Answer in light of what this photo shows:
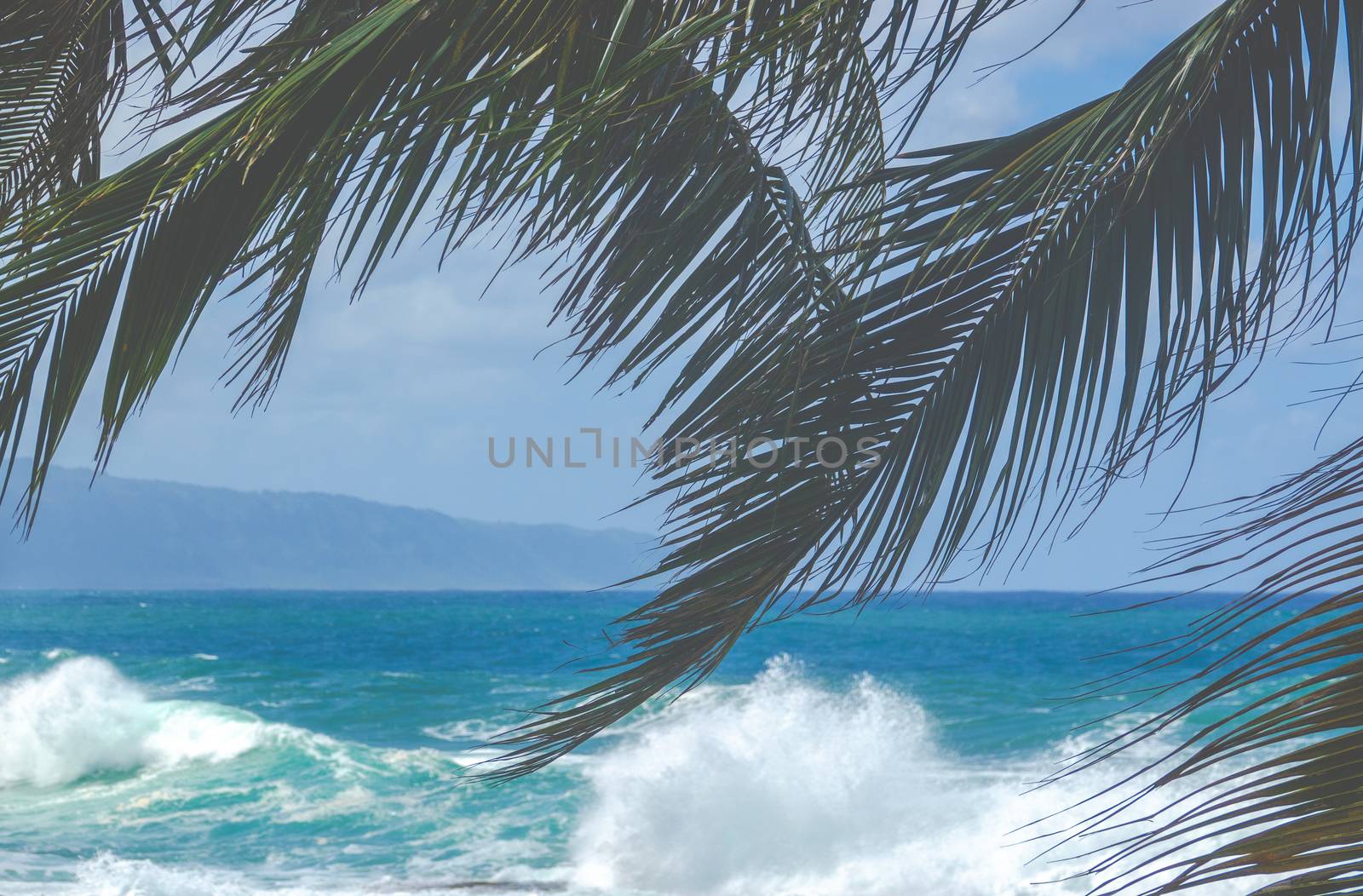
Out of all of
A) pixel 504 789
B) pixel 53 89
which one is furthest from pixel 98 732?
pixel 53 89

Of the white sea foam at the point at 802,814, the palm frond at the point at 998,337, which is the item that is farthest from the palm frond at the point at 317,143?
the white sea foam at the point at 802,814

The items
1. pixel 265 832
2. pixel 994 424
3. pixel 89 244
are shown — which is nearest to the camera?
pixel 89 244

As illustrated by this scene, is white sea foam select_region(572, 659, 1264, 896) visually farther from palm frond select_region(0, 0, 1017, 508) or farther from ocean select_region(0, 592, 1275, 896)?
palm frond select_region(0, 0, 1017, 508)

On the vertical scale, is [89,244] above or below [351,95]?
below

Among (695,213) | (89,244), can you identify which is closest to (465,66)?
(89,244)

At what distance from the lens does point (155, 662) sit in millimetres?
24891

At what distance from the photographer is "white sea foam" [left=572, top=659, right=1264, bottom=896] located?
33.6ft

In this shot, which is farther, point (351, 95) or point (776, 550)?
point (776, 550)

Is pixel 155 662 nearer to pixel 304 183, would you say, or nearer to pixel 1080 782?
pixel 1080 782

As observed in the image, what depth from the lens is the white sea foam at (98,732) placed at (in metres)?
14.9

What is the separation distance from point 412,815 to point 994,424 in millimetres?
11723

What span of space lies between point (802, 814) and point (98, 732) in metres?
10.1

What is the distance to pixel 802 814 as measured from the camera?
1173cm

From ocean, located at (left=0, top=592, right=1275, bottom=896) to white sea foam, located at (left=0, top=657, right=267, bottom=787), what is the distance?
0.13ft
